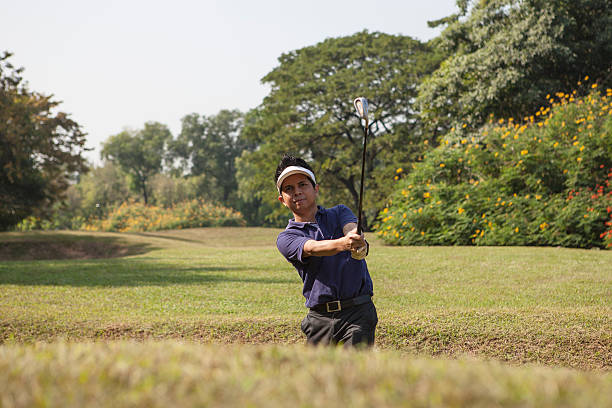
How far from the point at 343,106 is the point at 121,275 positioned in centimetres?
1820

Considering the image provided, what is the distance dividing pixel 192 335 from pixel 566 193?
922 centimetres

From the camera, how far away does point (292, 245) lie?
136 inches

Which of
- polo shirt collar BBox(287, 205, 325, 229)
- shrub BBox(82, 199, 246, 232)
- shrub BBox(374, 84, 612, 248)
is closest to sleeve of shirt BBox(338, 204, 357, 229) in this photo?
polo shirt collar BBox(287, 205, 325, 229)

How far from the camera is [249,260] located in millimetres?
12484

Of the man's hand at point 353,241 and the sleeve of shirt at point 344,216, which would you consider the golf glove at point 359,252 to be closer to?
the man's hand at point 353,241

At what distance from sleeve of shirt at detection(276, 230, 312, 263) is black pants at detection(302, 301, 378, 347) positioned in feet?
1.29

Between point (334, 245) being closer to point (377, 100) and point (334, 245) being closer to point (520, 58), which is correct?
point (520, 58)

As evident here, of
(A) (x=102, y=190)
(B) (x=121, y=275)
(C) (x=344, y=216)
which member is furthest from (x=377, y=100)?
(A) (x=102, y=190)

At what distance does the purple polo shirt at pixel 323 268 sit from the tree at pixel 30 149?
16.2 meters

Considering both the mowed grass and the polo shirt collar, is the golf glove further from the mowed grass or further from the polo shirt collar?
the mowed grass

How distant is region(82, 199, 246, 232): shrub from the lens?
30141 mm

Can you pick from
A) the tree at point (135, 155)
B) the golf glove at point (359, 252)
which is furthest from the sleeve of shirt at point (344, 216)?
the tree at point (135, 155)

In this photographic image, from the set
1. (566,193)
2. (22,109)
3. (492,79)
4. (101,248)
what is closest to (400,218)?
(566,193)

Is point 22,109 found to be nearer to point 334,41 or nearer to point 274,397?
point 334,41
